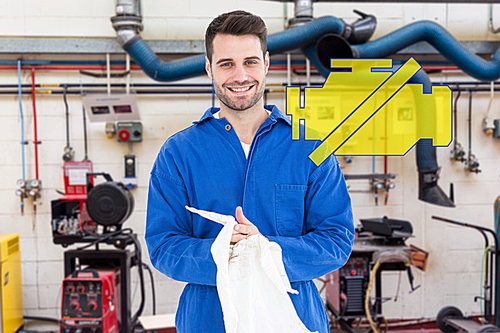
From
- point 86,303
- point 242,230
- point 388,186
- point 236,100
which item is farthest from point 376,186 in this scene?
point 242,230

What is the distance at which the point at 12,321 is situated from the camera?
9.89ft

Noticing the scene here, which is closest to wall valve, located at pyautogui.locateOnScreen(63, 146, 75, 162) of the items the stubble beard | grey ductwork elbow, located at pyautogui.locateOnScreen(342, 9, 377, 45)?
grey ductwork elbow, located at pyautogui.locateOnScreen(342, 9, 377, 45)

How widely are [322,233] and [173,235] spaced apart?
37 cm

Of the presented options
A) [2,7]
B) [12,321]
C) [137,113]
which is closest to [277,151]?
[137,113]

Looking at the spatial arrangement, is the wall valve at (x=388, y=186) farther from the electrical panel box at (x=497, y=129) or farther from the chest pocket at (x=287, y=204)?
the chest pocket at (x=287, y=204)

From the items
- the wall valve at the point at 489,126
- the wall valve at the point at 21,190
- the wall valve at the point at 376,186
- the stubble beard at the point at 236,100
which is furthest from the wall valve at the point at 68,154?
the wall valve at the point at 489,126

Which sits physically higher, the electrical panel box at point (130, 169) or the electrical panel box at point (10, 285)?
the electrical panel box at point (130, 169)

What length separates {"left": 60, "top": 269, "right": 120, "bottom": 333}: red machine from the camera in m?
2.41

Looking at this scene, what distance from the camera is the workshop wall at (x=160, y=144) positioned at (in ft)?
10.8

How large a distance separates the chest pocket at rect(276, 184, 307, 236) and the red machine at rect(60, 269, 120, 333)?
1709 millimetres

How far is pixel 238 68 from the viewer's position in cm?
104

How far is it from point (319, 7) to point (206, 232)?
9.24 feet

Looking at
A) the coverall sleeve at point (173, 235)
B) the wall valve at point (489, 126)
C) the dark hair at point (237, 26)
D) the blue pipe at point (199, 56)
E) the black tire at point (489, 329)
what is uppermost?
the blue pipe at point (199, 56)

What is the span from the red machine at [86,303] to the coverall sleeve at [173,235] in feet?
5.20
